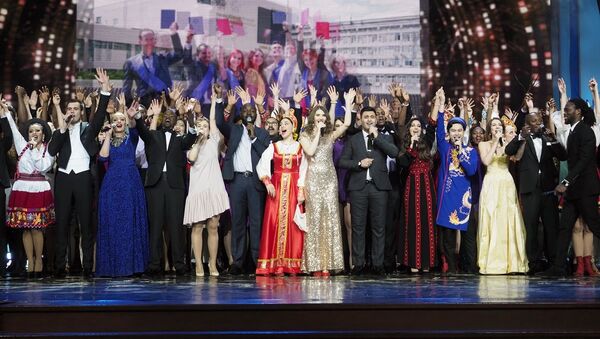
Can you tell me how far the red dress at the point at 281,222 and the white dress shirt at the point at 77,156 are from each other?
1420 mm

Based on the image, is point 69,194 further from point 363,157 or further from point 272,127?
point 363,157

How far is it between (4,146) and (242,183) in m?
2.02

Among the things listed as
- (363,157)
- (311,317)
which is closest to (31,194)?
(363,157)

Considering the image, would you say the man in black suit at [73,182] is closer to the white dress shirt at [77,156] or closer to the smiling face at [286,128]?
the white dress shirt at [77,156]

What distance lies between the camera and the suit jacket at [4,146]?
7.55m

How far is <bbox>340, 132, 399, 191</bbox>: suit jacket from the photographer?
7.52 meters

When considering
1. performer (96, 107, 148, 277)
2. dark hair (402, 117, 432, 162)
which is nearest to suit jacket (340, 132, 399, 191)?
dark hair (402, 117, 432, 162)

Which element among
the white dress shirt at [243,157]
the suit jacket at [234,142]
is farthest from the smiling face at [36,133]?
the white dress shirt at [243,157]

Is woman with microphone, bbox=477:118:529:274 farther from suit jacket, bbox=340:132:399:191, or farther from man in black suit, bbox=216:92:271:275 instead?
man in black suit, bbox=216:92:271:275

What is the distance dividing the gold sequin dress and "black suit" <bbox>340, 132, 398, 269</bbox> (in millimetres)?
157

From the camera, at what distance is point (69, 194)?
7355 millimetres

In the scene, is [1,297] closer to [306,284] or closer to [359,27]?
[306,284]

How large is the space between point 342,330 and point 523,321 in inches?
36.7

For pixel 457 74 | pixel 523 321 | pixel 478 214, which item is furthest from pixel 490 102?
pixel 523 321
